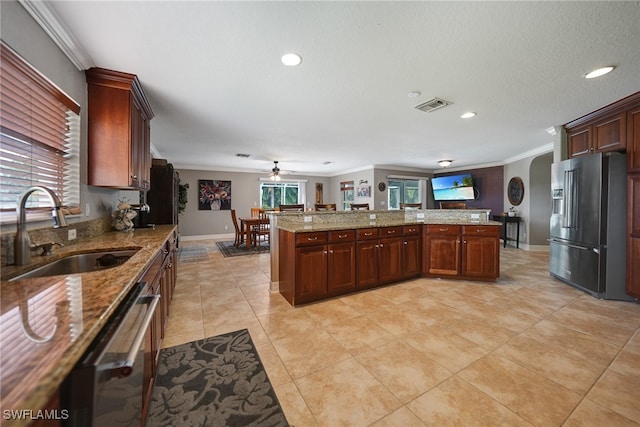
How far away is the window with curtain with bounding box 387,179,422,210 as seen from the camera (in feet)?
30.4

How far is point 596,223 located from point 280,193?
804 cm

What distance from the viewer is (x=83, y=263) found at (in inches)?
63.5

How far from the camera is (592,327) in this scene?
2328mm

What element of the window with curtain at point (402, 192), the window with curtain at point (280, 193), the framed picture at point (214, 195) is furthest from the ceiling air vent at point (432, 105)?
the framed picture at point (214, 195)

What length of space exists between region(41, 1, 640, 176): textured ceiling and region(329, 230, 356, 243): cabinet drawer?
1.57 metres

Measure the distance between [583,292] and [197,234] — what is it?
28.5 ft

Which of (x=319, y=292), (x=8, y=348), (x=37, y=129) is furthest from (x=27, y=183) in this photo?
(x=319, y=292)

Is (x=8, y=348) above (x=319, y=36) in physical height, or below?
below

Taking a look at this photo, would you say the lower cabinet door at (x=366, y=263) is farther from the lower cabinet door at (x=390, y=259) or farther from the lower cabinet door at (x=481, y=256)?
the lower cabinet door at (x=481, y=256)

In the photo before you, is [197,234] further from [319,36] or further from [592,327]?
[592,327]

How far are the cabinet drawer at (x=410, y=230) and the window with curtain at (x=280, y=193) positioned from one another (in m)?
6.21

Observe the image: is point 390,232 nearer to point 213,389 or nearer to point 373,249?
point 373,249

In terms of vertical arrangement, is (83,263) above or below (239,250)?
above

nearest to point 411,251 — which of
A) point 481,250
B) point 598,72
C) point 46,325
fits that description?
point 481,250
